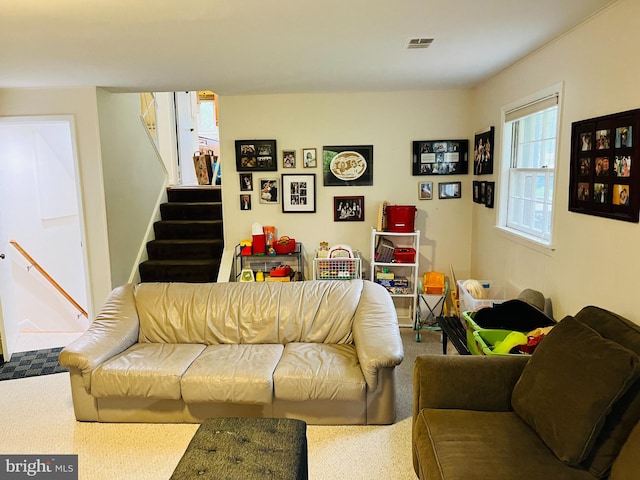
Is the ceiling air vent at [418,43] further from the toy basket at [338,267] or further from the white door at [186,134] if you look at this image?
the white door at [186,134]

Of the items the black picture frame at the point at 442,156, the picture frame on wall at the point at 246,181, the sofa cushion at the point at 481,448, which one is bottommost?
the sofa cushion at the point at 481,448

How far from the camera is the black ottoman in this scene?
1.76 metres

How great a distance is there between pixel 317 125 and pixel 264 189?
0.86 meters

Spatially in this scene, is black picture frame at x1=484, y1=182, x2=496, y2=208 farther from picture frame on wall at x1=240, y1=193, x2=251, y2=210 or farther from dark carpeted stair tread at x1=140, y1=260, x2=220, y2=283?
dark carpeted stair tread at x1=140, y1=260, x2=220, y2=283

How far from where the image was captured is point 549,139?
10.0 ft

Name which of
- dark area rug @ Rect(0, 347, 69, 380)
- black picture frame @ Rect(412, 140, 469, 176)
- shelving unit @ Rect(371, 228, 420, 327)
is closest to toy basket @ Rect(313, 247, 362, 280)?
shelving unit @ Rect(371, 228, 420, 327)

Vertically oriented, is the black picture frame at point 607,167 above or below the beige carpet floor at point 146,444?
above

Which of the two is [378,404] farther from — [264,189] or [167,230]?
[167,230]

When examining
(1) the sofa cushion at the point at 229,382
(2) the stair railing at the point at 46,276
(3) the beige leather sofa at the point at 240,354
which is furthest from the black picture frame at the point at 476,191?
(2) the stair railing at the point at 46,276

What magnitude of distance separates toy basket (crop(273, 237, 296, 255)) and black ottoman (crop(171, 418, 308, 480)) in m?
2.58

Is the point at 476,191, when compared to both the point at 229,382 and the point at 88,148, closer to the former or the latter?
the point at 229,382

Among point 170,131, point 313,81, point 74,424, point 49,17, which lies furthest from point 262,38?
point 170,131

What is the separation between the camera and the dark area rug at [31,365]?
3.68 m

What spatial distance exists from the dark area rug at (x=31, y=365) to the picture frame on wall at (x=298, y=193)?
2.51 m
